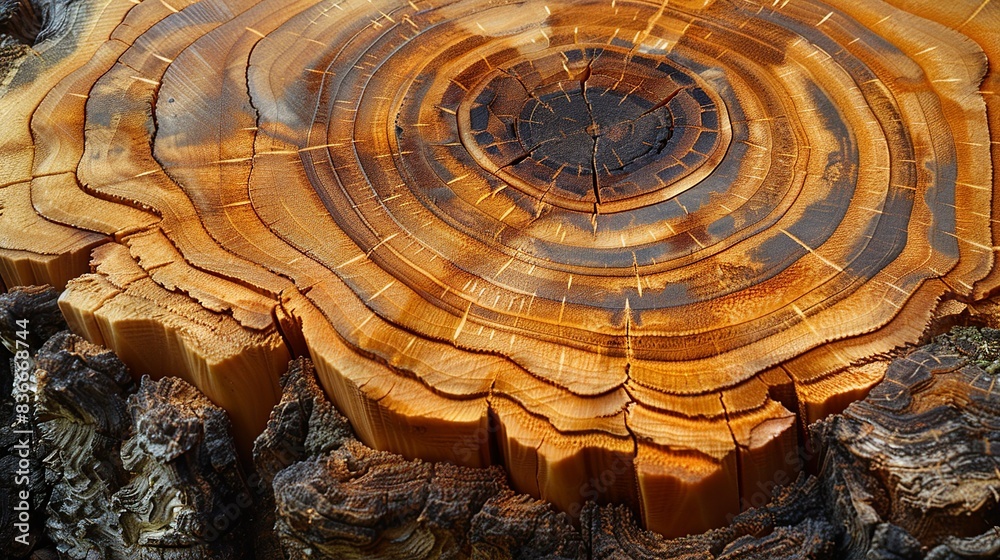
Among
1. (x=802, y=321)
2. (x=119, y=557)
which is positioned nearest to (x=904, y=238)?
(x=802, y=321)

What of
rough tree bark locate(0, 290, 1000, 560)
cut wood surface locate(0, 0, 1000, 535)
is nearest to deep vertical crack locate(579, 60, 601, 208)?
cut wood surface locate(0, 0, 1000, 535)

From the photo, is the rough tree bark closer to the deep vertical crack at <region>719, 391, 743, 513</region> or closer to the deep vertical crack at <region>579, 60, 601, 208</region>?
the deep vertical crack at <region>719, 391, 743, 513</region>

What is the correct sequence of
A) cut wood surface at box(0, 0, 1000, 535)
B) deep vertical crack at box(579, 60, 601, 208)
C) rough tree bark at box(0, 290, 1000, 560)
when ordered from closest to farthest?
rough tree bark at box(0, 290, 1000, 560)
cut wood surface at box(0, 0, 1000, 535)
deep vertical crack at box(579, 60, 601, 208)

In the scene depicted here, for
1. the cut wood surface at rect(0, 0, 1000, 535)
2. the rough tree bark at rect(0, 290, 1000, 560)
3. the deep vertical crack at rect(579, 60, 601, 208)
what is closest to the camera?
the rough tree bark at rect(0, 290, 1000, 560)

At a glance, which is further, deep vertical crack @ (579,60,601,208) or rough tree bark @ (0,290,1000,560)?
deep vertical crack @ (579,60,601,208)

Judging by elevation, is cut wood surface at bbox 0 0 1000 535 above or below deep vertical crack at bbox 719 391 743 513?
above

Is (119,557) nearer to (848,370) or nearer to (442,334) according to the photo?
(442,334)

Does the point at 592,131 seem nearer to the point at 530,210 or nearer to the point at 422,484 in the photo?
the point at 530,210

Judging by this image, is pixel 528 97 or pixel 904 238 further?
pixel 528 97

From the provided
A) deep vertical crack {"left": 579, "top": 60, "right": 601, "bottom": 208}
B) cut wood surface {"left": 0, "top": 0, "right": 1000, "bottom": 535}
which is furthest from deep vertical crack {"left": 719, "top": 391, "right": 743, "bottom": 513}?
deep vertical crack {"left": 579, "top": 60, "right": 601, "bottom": 208}
